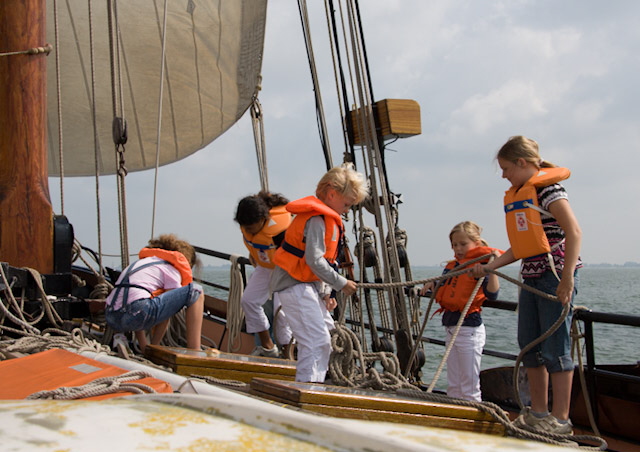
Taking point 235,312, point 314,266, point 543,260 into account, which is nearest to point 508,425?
point 543,260

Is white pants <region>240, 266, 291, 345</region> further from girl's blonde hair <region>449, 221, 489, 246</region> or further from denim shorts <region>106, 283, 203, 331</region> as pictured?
girl's blonde hair <region>449, 221, 489, 246</region>

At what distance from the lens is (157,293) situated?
3402 millimetres

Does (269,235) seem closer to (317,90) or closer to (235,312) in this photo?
(235,312)

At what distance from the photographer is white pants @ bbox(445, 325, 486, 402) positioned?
305 cm

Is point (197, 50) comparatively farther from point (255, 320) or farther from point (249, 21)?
point (255, 320)

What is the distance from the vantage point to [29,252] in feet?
11.2

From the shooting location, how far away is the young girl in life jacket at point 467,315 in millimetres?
3076

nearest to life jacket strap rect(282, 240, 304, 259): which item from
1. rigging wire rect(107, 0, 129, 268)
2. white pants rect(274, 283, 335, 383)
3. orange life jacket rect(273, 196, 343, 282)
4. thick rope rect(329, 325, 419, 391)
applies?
orange life jacket rect(273, 196, 343, 282)

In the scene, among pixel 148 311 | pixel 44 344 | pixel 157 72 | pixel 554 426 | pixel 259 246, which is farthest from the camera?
pixel 157 72

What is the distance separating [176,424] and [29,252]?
286cm

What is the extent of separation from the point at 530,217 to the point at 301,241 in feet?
3.34

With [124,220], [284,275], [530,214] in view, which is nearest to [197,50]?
[124,220]

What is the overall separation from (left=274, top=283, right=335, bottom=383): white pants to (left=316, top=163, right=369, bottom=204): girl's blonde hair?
462 mm

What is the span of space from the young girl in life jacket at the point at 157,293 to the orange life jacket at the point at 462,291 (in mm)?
1328
